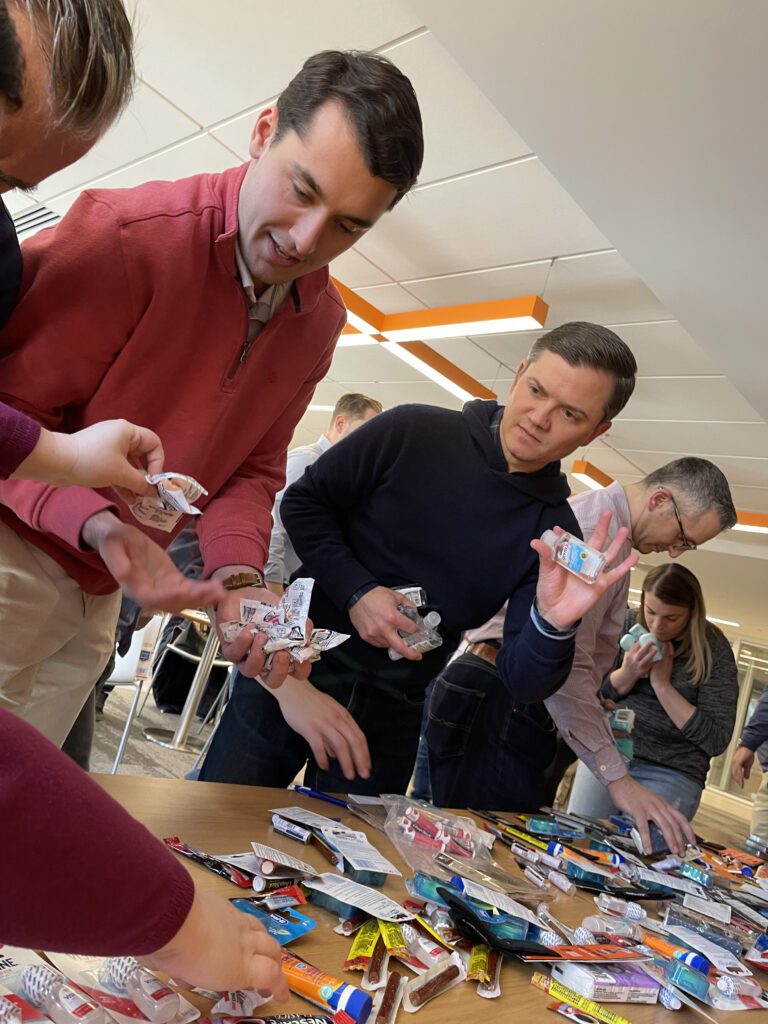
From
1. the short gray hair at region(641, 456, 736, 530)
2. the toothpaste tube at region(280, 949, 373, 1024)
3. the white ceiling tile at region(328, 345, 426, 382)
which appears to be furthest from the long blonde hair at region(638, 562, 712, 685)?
the white ceiling tile at region(328, 345, 426, 382)

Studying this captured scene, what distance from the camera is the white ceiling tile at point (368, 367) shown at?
6.69 meters

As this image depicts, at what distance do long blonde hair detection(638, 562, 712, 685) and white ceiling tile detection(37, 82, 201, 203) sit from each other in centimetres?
306

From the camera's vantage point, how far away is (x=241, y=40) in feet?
10.8

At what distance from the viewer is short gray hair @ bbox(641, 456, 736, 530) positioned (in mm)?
2492

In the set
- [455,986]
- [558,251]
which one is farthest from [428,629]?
[558,251]

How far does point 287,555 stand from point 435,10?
195 centimetres

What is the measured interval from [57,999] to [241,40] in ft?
11.8

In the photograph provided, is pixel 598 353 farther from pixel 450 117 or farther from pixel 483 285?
pixel 483 285

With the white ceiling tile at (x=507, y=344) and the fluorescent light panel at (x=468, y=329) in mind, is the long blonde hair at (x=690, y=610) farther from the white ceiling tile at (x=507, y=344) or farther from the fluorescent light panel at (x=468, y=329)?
the white ceiling tile at (x=507, y=344)

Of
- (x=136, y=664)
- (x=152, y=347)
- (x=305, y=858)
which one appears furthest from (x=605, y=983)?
(x=136, y=664)

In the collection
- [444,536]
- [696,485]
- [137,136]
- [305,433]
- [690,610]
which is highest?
[137,136]

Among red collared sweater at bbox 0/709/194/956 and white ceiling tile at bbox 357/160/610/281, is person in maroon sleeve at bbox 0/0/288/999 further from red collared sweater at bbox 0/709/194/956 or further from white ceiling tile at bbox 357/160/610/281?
white ceiling tile at bbox 357/160/610/281

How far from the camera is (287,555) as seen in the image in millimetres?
2662

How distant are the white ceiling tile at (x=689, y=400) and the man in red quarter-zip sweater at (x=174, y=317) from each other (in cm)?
479
